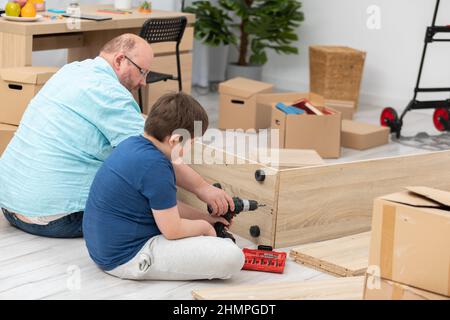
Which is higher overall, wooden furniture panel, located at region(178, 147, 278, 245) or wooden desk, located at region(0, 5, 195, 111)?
wooden desk, located at region(0, 5, 195, 111)

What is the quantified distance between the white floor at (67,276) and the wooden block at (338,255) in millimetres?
35

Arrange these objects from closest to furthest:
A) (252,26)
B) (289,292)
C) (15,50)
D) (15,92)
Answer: (289,292)
(15,92)
(15,50)
(252,26)

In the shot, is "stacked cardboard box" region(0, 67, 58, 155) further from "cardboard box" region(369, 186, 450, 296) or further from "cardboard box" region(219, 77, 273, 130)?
"cardboard box" region(369, 186, 450, 296)

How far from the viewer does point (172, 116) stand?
2.56 m

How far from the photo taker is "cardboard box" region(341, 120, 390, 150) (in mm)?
4746

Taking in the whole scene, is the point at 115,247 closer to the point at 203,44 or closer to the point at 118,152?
the point at 118,152

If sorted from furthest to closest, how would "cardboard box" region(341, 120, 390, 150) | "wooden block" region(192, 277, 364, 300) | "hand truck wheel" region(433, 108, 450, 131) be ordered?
"hand truck wheel" region(433, 108, 450, 131) < "cardboard box" region(341, 120, 390, 150) < "wooden block" region(192, 277, 364, 300)

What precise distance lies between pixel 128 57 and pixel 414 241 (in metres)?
1.25

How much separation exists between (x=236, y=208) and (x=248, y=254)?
0.17 m

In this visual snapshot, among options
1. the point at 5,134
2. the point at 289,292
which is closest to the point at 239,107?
the point at 5,134

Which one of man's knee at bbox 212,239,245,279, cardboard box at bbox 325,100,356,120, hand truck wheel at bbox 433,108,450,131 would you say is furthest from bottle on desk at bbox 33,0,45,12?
hand truck wheel at bbox 433,108,450,131

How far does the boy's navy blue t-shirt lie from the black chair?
1.89 meters

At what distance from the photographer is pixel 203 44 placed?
6309 mm

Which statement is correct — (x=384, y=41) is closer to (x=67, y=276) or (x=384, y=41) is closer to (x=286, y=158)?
(x=286, y=158)
